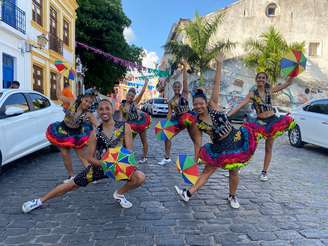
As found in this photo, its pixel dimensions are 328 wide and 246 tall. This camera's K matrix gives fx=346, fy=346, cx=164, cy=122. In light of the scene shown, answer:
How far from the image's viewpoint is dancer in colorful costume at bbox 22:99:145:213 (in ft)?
13.6

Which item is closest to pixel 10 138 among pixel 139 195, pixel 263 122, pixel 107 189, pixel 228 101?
pixel 107 189

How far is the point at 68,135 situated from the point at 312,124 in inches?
262

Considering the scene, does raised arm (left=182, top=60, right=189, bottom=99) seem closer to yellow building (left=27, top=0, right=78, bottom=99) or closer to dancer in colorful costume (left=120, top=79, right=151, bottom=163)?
dancer in colorful costume (left=120, top=79, right=151, bottom=163)

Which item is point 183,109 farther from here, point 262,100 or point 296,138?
point 296,138

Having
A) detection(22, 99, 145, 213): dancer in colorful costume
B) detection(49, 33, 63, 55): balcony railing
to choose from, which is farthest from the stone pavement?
detection(49, 33, 63, 55): balcony railing

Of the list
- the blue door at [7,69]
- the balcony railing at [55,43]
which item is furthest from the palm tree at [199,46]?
the blue door at [7,69]

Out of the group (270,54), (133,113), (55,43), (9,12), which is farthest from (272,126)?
(270,54)

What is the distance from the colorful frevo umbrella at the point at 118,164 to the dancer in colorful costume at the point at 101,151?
0.14m

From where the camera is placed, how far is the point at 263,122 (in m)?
5.81

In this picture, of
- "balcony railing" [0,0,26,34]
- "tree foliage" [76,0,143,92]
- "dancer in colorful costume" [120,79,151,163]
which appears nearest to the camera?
"dancer in colorful costume" [120,79,151,163]

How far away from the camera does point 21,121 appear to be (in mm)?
6363

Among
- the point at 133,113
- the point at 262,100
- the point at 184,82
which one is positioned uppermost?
the point at 184,82

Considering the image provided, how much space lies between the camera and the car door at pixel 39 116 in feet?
23.0

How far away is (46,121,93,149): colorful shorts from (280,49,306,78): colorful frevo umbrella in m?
3.43
